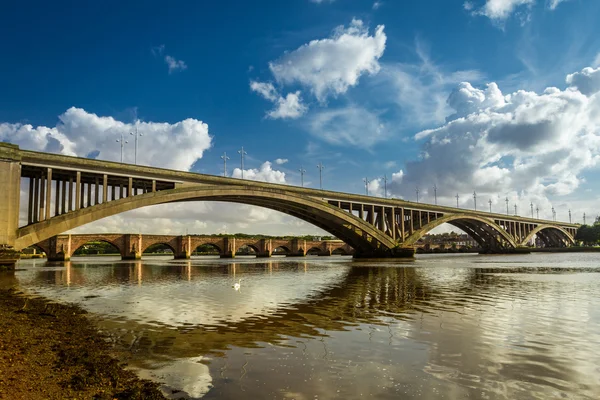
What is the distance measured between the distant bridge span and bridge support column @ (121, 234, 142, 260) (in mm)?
35178

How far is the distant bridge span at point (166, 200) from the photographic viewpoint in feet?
141

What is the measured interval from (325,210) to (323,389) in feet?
231

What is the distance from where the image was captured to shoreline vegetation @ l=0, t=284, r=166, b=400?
698cm

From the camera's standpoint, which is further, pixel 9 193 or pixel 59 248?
pixel 59 248

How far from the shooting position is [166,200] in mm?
56969

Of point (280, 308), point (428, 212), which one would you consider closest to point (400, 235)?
point (428, 212)

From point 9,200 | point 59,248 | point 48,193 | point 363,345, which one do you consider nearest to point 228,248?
point 59,248

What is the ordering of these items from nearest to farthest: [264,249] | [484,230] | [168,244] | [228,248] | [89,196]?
[89,196] < [168,244] < [228,248] < [264,249] < [484,230]

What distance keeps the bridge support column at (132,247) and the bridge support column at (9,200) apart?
53.6 meters

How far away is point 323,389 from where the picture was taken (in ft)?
24.7

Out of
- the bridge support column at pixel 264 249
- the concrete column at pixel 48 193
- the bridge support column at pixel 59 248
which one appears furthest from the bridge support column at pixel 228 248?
the concrete column at pixel 48 193

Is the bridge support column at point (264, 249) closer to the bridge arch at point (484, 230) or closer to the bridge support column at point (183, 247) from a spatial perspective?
the bridge support column at point (183, 247)

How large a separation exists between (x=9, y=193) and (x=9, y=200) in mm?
724

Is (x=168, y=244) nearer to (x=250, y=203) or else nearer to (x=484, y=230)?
(x=250, y=203)
